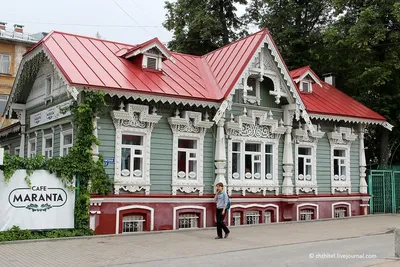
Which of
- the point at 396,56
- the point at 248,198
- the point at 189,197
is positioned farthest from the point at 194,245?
the point at 396,56

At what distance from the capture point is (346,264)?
35.2ft

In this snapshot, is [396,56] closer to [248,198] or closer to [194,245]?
[248,198]

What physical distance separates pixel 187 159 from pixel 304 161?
618 centimetres

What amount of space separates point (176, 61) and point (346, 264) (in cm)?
1302

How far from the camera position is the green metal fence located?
25516 mm

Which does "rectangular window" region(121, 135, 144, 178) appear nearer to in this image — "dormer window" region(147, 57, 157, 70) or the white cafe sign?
the white cafe sign

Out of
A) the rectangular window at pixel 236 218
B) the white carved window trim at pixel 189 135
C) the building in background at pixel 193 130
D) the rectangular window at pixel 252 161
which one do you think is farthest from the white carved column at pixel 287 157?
the white carved window trim at pixel 189 135

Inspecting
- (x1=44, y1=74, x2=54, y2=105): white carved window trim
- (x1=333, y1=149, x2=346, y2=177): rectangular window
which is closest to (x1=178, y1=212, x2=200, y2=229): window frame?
(x1=44, y1=74, x2=54, y2=105): white carved window trim

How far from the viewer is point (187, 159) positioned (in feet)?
62.1

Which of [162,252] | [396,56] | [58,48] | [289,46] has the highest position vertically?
[289,46]

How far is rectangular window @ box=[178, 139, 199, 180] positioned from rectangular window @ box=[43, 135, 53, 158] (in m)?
5.13

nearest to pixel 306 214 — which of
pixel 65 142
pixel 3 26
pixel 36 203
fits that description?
pixel 65 142

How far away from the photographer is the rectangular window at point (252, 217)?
20344mm

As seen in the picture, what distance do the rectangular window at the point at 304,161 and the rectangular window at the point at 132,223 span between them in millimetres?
7980
